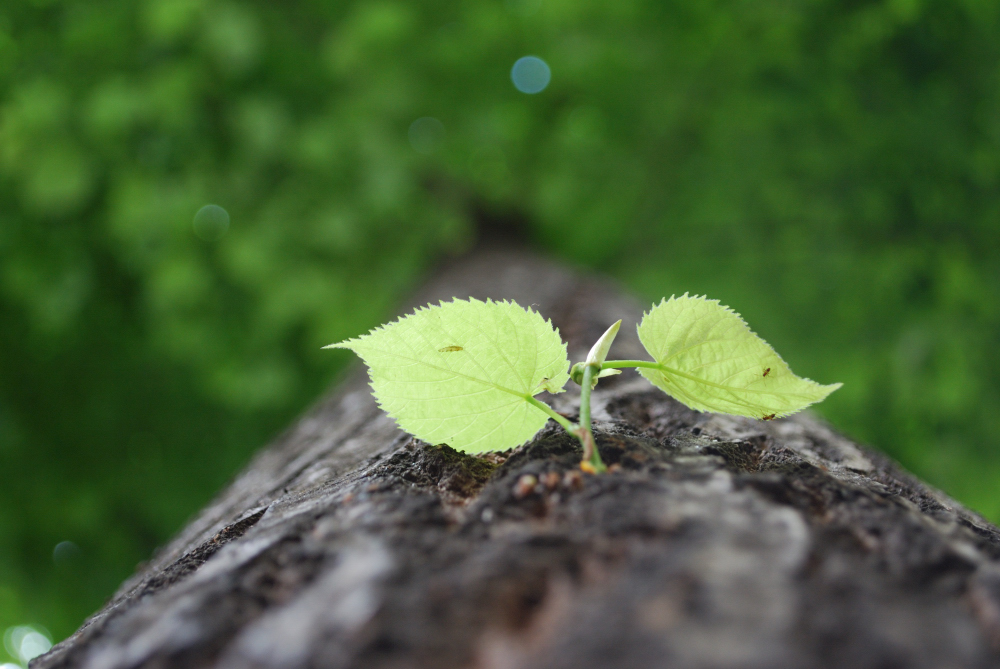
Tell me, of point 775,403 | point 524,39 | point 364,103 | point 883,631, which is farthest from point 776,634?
point 524,39

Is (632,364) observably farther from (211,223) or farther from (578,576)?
(211,223)

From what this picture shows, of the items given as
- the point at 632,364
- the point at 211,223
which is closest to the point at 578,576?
the point at 632,364

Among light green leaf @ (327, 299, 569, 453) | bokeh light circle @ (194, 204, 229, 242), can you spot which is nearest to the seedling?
light green leaf @ (327, 299, 569, 453)

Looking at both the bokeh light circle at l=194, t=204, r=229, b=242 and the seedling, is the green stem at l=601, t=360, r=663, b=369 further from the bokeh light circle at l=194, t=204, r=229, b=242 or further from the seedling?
the bokeh light circle at l=194, t=204, r=229, b=242

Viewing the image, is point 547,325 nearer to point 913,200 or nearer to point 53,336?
point 913,200

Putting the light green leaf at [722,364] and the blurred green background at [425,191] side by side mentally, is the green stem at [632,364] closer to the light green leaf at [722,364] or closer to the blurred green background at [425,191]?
the light green leaf at [722,364]

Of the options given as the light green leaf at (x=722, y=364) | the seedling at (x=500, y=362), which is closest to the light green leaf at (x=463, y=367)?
the seedling at (x=500, y=362)
